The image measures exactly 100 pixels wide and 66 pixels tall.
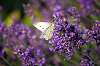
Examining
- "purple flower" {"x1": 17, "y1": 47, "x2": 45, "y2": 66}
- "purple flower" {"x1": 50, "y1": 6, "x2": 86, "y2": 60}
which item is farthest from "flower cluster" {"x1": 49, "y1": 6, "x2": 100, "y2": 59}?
A: "purple flower" {"x1": 17, "y1": 47, "x2": 45, "y2": 66}

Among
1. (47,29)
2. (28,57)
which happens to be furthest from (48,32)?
(28,57)

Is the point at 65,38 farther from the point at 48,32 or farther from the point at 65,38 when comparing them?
the point at 48,32

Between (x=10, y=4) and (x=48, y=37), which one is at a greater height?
(x=10, y=4)

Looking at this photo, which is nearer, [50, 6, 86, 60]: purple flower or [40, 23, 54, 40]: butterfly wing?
[50, 6, 86, 60]: purple flower

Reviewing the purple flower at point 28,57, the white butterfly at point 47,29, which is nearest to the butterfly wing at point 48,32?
the white butterfly at point 47,29

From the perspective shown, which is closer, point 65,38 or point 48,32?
point 65,38

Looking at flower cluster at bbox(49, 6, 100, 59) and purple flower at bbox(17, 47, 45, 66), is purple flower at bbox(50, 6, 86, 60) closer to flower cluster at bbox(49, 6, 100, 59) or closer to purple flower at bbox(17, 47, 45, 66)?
flower cluster at bbox(49, 6, 100, 59)

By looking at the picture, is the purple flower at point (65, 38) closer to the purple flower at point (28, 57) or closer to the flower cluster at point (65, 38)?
the flower cluster at point (65, 38)

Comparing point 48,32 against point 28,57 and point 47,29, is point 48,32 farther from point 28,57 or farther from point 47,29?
point 28,57

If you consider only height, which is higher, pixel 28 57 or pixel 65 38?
pixel 65 38

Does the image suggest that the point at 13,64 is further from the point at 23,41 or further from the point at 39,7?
the point at 39,7

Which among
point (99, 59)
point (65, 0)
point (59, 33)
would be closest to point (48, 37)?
point (59, 33)
